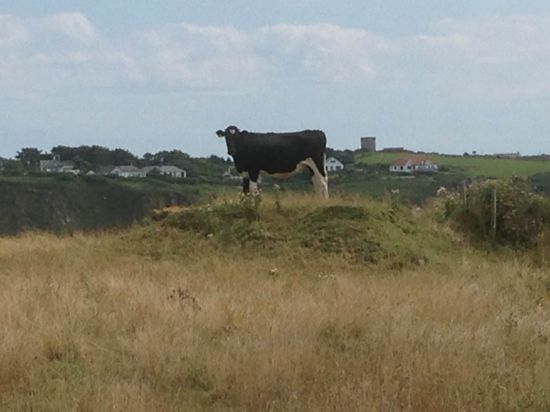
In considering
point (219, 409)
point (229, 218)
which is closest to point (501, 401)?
point (219, 409)

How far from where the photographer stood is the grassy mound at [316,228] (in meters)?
15.1

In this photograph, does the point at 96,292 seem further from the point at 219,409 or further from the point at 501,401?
the point at 501,401

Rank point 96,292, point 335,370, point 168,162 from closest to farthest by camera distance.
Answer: point 335,370 < point 96,292 < point 168,162

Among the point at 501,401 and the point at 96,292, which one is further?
Answer: the point at 96,292

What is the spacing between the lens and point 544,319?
8.92 meters

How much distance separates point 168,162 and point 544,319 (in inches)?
1216

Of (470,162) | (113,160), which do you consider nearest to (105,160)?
(113,160)

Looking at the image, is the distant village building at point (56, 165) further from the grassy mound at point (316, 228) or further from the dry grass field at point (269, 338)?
the dry grass field at point (269, 338)

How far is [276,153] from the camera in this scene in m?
17.8

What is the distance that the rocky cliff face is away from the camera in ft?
85.7

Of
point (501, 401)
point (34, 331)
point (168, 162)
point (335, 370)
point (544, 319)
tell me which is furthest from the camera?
point (168, 162)

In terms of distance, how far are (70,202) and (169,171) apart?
8.12 metres

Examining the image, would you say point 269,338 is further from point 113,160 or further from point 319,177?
point 113,160

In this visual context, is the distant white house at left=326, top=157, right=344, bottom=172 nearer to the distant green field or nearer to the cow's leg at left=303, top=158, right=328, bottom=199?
the distant green field
